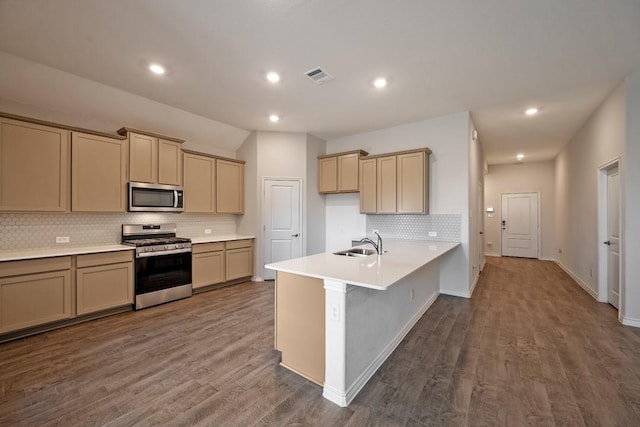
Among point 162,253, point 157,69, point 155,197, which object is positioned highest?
point 157,69

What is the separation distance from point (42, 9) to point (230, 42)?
1.40 m

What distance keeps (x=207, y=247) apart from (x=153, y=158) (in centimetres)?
157

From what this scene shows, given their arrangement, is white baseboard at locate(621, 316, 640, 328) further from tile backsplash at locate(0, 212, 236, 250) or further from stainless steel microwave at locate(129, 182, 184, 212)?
tile backsplash at locate(0, 212, 236, 250)

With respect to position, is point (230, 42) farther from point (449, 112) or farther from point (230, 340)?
point (449, 112)

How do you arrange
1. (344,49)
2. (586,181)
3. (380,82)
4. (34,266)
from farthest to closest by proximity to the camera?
1. (586,181)
2. (380,82)
3. (34,266)
4. (344,49)

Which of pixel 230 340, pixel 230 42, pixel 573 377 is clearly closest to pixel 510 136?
pixel 573 377

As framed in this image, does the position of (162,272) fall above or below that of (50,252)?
below

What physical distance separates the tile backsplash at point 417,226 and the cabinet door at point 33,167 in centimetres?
449

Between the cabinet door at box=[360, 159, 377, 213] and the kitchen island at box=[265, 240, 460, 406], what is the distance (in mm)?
2179

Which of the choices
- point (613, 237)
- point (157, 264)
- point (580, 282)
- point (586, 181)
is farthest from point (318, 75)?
point (580, 282)

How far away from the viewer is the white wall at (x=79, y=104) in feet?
9.58

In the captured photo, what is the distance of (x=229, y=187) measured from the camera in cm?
505

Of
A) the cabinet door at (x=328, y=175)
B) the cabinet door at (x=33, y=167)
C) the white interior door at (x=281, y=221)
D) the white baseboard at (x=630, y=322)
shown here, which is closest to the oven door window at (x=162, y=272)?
the cabinet door at (x=33, y=167)

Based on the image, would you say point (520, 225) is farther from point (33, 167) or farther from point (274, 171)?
point (33, 167)
